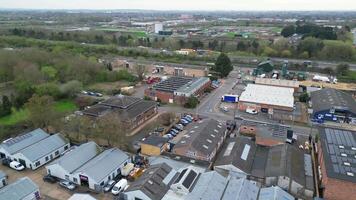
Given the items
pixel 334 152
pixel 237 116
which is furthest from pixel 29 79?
pixel 334 152

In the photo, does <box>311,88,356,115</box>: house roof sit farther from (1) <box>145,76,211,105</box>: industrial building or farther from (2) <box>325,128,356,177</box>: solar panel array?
(1) <box>145,76,211,105</box>: industrial building

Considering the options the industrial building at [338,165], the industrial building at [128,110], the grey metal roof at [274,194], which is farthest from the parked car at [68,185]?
the industrial building at [338,165]

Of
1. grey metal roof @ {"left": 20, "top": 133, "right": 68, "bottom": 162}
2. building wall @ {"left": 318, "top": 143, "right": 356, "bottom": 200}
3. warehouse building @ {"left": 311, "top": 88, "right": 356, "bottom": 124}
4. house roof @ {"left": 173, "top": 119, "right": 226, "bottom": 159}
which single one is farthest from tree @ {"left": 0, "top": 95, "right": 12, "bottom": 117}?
warehouse building @ {"left": 311, "top": 88, "right": 356, "bottom": 124}

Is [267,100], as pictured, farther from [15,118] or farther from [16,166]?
[15,118]

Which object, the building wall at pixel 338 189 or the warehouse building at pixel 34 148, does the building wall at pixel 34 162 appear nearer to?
the warehouse building at pixel 34 148

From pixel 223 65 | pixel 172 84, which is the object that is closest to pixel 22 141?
pixel 172 84

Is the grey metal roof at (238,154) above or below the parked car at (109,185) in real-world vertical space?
above
